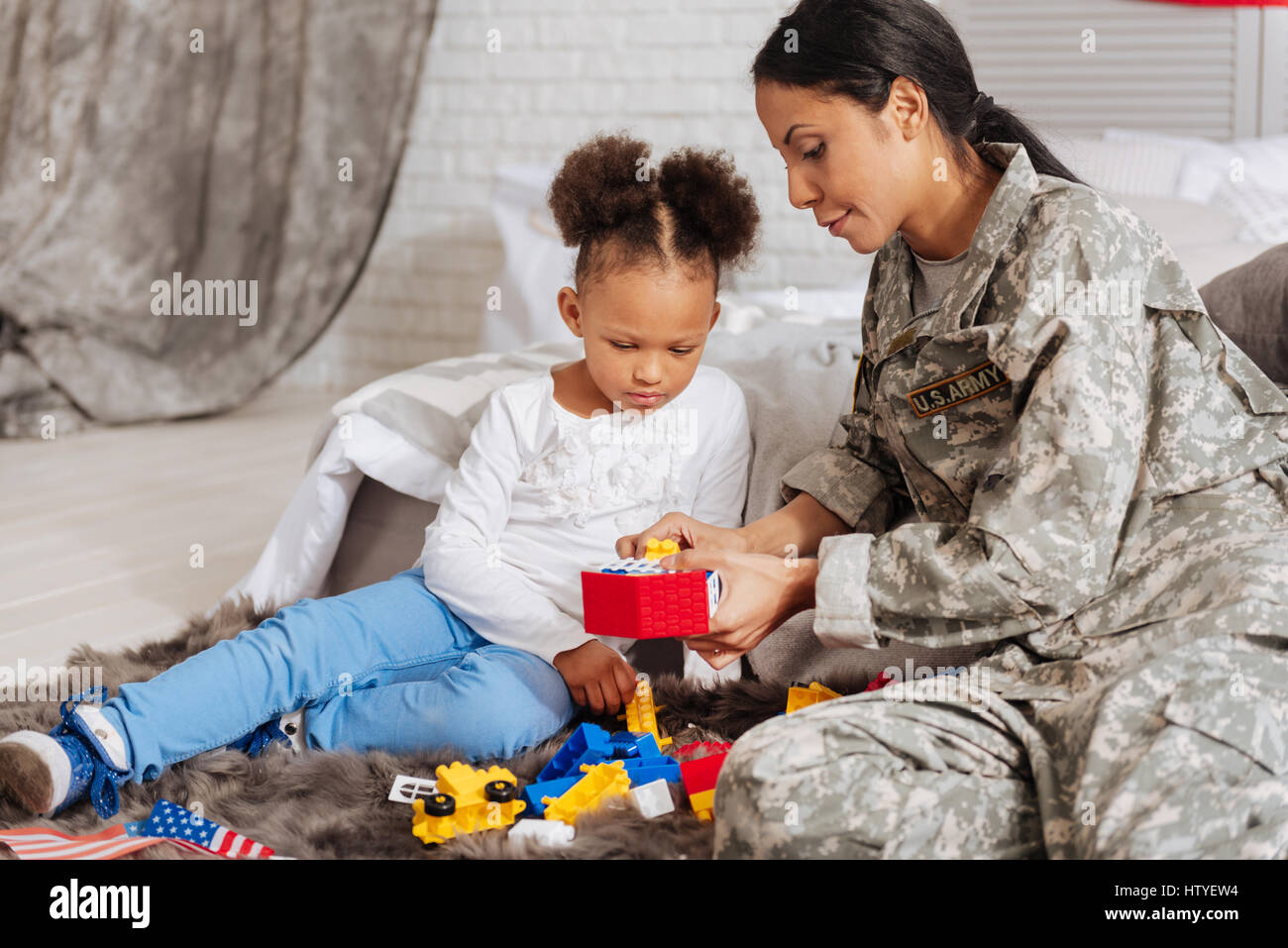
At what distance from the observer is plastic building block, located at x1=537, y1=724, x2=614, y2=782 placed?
1.21 metres

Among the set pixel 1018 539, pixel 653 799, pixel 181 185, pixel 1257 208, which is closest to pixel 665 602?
pixel 653 799

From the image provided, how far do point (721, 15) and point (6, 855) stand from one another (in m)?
Answer: 3.09

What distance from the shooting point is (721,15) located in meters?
3.53

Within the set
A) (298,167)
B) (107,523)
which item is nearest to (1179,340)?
(107,523)

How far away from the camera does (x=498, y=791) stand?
3.59 feet

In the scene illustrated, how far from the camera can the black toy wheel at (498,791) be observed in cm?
109

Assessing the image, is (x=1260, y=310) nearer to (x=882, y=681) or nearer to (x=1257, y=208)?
(x=882, y=681)

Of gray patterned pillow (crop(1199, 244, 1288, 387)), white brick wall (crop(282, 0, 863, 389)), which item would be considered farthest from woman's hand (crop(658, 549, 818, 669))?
white brick wall (crop(282, 0, 863, 389))

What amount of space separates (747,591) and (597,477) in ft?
1.14

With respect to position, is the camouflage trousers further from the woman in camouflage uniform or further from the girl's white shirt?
the girl's white shirt

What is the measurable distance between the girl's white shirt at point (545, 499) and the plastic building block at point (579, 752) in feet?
0.47

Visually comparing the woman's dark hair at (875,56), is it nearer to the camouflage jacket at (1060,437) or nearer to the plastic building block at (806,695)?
the camouflage jacket at (1060,437)

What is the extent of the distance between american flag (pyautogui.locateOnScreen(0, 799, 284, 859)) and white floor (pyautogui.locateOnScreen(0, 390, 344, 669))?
2.05 feet
